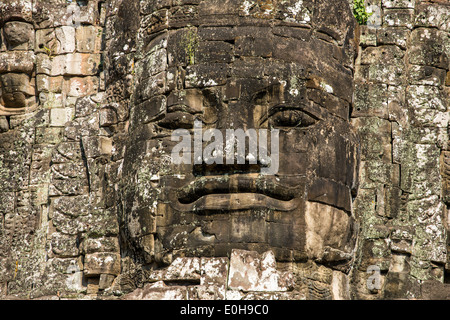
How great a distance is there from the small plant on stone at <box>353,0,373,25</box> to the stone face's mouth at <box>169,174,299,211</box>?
3.89m

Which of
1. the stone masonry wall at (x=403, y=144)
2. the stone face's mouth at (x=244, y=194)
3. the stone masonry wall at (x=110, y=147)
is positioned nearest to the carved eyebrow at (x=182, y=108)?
the stone masonry wall at (x=110, y=147)

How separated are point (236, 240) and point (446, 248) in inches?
151

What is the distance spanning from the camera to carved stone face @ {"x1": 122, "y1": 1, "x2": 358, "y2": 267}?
19031mm

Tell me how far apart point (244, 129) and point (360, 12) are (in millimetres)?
3591

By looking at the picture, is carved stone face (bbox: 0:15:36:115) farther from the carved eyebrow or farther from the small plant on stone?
the small plant on stone

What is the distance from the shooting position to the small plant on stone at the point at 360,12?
21.7m

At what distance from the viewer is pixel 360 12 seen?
2175 centimetres

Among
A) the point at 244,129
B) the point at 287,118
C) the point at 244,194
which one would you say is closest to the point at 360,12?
the point at 287,118

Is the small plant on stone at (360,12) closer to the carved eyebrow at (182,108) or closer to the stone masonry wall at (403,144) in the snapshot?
the stone masonry wall at (403,144)

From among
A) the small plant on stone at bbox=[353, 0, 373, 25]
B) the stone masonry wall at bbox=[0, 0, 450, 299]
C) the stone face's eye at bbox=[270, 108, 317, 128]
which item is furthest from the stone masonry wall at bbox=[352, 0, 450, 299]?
the stone face's eye at bbox=[270, 108, 317, 128]

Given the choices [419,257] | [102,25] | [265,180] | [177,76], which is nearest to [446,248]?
[419,257]

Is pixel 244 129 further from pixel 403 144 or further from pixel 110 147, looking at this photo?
pixel 403 144

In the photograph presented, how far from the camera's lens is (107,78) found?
2169 cm

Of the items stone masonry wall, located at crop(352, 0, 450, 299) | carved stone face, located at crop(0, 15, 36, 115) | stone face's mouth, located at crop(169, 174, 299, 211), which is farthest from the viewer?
carved stone face, located at crop(0, 15, 36, 115)
